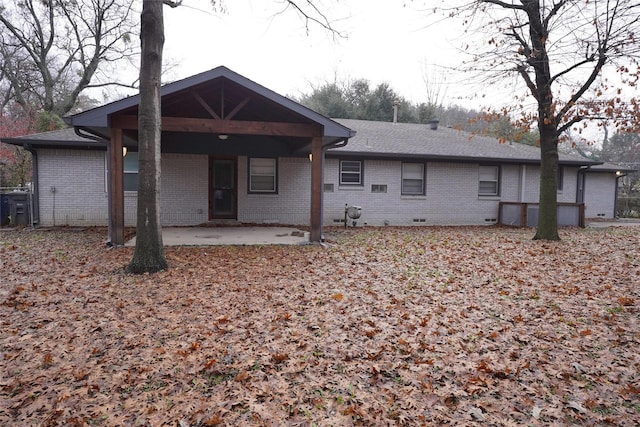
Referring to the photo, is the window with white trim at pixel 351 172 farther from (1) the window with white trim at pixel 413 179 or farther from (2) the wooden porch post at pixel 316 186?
(2) the wooden porch post at pixel 316 186

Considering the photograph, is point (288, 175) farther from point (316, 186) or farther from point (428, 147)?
point (428, 147)

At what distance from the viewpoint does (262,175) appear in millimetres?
13836

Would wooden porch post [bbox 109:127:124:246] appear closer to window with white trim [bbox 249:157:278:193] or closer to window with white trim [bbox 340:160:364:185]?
window with white trim [bbox 249:157:278:193]

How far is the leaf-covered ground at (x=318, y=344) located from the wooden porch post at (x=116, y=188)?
61.9 inches

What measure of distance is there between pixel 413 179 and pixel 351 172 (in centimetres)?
265

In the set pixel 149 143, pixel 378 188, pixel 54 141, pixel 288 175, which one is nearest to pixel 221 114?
pixel 149 143

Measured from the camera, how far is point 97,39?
24.7 meters

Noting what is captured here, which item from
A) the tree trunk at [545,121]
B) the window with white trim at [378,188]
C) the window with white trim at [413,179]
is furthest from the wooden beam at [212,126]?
the window with white trim at [413,179]

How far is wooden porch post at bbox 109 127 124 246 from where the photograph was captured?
841cm

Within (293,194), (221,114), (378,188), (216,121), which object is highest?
(221,114)

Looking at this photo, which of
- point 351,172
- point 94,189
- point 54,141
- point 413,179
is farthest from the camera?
point 413,179

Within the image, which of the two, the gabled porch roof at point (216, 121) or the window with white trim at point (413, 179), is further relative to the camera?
the window with white trim at point (413, 179)

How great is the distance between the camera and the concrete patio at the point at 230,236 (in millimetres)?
9703

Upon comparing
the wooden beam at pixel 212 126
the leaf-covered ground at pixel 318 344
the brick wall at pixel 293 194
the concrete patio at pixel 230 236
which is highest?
the wooden beam at pixel 212 126
